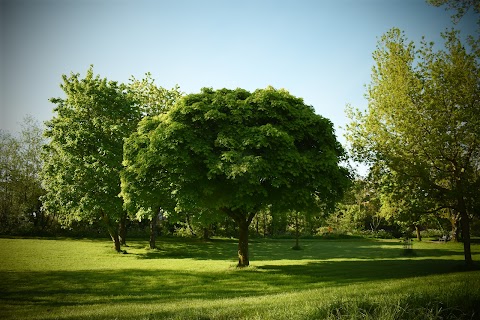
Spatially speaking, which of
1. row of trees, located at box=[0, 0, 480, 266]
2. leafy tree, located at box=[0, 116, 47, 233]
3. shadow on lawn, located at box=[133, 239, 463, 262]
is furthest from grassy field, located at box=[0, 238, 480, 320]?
leafy tree, located at box=[0, 116, 47, 233]

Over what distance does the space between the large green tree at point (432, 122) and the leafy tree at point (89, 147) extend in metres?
24.0

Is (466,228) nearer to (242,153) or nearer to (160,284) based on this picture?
(242,153)

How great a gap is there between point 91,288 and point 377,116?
22.6 metres

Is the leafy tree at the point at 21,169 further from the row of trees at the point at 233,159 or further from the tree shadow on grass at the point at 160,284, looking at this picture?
the row of trees at the point at 233,159

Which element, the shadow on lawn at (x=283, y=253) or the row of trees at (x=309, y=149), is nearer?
the row of trees at (x=309, y=149)

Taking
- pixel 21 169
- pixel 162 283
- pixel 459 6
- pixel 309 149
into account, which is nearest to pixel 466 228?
pixel 309 149

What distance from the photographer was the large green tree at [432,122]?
2131 centimetres

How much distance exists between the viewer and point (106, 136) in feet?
112

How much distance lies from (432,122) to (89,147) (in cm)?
3160

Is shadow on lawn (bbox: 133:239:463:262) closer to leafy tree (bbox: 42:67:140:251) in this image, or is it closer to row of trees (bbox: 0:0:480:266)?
leafy tree (bbox: 42:67:140:251)

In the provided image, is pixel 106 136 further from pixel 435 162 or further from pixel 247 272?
pixel 435 162

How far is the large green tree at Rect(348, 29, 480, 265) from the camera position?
69.9ft

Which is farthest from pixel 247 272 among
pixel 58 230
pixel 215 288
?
pixel 58 230

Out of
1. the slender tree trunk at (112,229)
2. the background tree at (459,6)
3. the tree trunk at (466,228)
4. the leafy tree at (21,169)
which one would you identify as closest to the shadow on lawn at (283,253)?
the slender tree trunk at (112,229)
